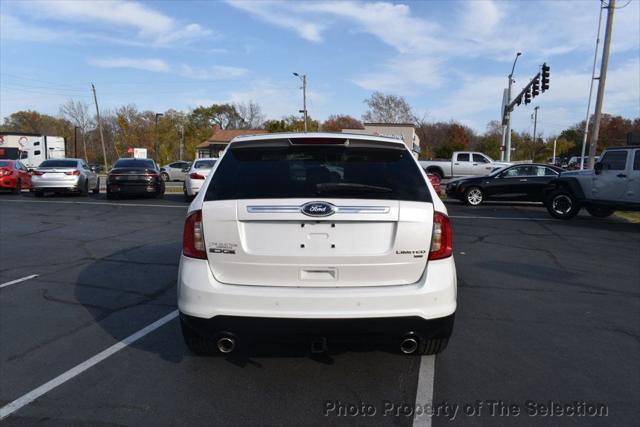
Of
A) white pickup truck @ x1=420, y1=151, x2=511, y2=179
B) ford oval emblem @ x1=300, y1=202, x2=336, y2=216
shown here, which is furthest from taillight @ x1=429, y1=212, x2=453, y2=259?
white pickup truck @ x1=420, y1=151, x2=511, y2=179

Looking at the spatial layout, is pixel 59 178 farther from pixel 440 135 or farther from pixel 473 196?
pixel 440 135

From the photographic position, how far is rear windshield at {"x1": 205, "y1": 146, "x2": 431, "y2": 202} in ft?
11.5

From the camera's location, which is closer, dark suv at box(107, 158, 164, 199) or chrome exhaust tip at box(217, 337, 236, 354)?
chrome exhaust tip at box(217, 337, 236, 354)

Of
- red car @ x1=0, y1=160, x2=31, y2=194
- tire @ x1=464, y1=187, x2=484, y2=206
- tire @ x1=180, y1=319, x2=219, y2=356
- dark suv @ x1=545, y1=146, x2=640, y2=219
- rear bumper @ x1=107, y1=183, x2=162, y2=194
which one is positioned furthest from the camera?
red car @ x1=0, y1=160, x2=31, y2=194

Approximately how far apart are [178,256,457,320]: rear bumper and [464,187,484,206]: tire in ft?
50.7

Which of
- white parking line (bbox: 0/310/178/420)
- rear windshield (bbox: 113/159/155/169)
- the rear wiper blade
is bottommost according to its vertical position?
white parking line (bbox: 0/310/178/420)

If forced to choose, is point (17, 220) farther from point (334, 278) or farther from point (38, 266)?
point (334, 278)

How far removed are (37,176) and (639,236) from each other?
20062 mm

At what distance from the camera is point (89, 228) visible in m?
11.8

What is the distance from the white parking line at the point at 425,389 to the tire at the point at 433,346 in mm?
217

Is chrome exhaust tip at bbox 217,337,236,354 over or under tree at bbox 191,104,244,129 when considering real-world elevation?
under

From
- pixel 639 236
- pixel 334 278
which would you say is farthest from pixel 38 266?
pixel 639 236

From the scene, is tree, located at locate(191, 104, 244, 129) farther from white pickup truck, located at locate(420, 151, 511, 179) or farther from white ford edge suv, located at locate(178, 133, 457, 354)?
white ford edge suv, located at locate(178, 133, 457, 354)

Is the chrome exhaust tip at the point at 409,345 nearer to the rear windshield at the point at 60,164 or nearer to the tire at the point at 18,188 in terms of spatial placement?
the rear windshield at the point at 60,164
